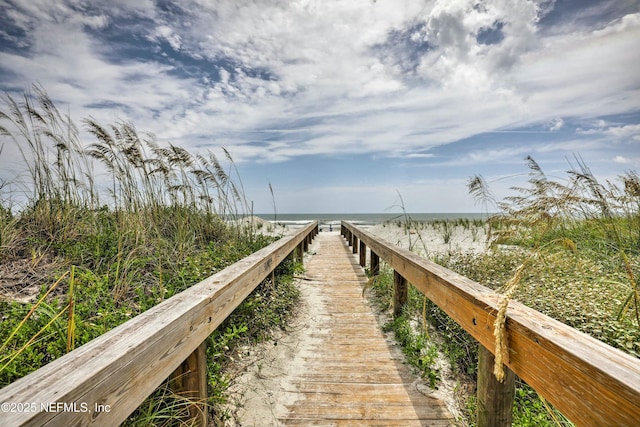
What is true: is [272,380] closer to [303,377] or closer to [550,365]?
[303,377]

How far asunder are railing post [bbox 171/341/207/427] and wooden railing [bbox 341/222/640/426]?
1351 mm

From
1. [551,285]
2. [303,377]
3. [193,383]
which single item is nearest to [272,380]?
[303,377]

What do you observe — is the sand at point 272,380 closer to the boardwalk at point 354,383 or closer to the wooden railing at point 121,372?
the boardwalk at point 354,383

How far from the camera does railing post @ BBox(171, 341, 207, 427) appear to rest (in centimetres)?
155

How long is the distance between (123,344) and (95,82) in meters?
5.26

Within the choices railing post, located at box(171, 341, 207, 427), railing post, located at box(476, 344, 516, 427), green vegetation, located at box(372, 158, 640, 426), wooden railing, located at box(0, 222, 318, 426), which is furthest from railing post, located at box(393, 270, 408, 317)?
railing post, located at box(171, 341, 207, 427)

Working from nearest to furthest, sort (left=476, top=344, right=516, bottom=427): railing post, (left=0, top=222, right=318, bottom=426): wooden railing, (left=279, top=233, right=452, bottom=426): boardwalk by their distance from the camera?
(left=0, top=222, right=318, bottom=426): wooden railing → (left=476, top=344, right=516, bottom=427): railing post → (left=279, top=233, right=452, bottom=426): boardwalk

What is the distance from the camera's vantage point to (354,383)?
7.59 ft

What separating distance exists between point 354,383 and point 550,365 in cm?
161

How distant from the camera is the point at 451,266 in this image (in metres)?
3.98

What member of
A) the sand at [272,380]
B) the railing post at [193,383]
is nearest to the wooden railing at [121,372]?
the railing post at [193,383]

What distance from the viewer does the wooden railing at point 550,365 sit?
0.76 m

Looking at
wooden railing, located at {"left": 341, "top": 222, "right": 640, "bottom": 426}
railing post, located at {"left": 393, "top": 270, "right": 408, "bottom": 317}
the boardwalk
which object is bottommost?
the boardwalk

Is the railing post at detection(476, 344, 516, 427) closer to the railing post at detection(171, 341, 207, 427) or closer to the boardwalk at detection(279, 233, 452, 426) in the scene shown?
the boardwalk at detection(279, 233, 452, 426)
